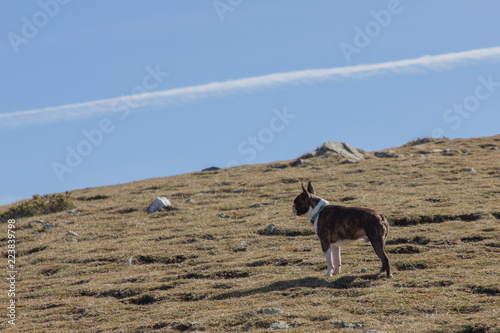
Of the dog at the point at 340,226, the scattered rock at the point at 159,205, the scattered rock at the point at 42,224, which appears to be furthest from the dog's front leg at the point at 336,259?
the scattered rock at the point at 42,224

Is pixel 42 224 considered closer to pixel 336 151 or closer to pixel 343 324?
pixel 343 324

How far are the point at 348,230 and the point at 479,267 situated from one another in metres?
4.72

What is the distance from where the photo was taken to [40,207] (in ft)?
144

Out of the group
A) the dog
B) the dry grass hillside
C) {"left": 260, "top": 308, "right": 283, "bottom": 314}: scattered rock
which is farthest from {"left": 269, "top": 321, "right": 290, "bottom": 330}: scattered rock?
the dog

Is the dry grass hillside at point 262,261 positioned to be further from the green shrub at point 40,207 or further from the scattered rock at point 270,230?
the green shrub at point 40,207

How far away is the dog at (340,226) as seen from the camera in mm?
16734

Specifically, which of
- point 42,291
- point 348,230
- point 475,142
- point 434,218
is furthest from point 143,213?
point 475,142

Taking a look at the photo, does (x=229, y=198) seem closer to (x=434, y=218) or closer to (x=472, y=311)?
(x=434, y=218)

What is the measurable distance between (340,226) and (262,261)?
5864mm

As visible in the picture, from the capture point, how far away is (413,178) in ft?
134

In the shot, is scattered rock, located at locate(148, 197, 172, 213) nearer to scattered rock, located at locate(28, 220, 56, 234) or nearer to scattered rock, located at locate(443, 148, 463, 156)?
scattered rock, located at locate(28, 220, 56, 234)

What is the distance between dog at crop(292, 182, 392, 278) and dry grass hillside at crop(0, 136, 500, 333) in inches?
32.8

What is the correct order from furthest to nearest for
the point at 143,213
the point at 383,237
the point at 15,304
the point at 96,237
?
the point at 143,213 → the point at 96,237 → the point at 15,304 → the point at 383,237

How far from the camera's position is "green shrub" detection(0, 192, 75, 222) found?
43434mm
